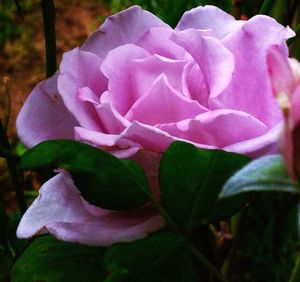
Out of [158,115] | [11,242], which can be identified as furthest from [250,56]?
[11,242]

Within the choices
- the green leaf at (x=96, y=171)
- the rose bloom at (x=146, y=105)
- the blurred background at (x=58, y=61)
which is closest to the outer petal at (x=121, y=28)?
the rose bloom at (x=146, y=105)

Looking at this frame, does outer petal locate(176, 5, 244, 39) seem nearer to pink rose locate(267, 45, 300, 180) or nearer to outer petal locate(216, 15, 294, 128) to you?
outer petal locate(216, 15, 294, 128)

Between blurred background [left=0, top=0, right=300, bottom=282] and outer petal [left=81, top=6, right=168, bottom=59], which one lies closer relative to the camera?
outer petal [left=81, top=6, right=168, bottom=59]

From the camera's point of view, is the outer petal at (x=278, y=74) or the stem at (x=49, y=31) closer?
the outer petal at (x=278, y=74)

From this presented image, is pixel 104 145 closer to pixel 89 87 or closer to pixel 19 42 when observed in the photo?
pixel 89 87

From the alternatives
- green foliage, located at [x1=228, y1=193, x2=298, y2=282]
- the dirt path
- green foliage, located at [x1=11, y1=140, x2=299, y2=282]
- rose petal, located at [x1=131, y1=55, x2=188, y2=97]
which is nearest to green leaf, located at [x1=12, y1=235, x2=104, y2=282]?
green foliage, located at [x1=11, y1=140, x2=299, y2=282]

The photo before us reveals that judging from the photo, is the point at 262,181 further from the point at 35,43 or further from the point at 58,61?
the point at 35,43

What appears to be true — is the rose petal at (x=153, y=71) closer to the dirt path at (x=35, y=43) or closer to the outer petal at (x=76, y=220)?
the outer petal at (x=76, y=220)
